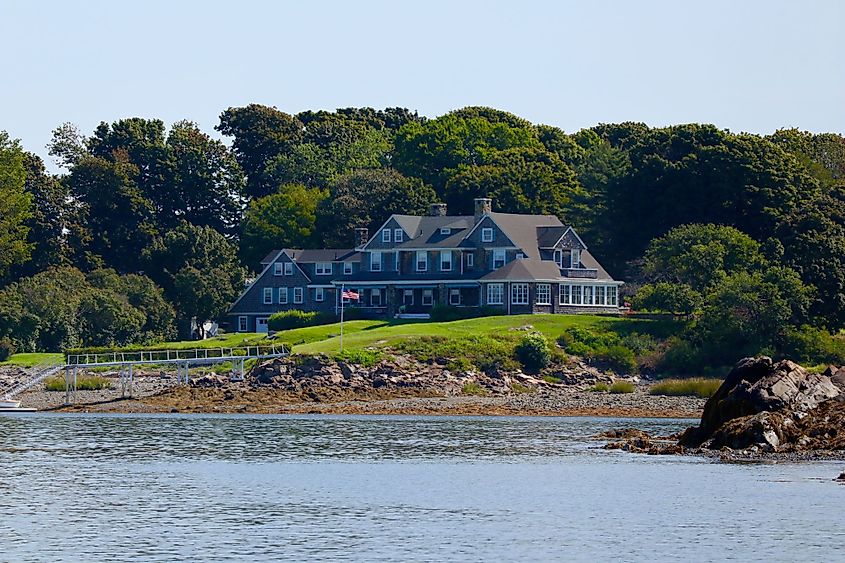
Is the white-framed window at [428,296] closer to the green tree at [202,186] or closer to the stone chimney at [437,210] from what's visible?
the stone chimney at [437,210]

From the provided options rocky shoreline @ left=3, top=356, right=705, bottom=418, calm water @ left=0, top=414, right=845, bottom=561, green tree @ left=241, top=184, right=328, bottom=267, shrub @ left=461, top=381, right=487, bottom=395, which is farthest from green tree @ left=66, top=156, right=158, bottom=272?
calm water @ left=0, top=414, right=845, bottom=561

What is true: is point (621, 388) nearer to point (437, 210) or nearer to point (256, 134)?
point (437, 210)

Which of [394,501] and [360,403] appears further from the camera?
[360,403]

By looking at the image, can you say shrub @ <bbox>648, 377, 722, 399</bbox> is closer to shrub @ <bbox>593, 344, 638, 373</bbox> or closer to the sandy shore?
the sandy shore

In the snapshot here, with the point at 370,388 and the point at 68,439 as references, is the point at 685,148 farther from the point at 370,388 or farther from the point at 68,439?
the point at 68,439

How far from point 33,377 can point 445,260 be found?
35381 mm

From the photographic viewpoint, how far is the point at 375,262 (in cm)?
13038

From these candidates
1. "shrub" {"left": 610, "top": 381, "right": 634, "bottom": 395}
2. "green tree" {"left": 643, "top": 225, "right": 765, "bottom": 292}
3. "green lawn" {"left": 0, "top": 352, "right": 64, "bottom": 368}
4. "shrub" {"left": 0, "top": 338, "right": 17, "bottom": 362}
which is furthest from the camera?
"green tree" {"left": 643, "top": 225, "right": 765, "bottom": 292}

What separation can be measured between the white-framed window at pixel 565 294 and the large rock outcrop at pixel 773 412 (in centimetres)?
5481

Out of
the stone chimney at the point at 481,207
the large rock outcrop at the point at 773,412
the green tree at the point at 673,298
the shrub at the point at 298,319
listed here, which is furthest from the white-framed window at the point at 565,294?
the large rock outcrop at the point at 773,412

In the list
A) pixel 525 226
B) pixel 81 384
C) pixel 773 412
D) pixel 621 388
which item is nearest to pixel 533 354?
pixel 621 388

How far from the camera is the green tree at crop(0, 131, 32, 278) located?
433 feet

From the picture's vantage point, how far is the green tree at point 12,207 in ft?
433

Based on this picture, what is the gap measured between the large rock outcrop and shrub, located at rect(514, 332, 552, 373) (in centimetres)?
3834
